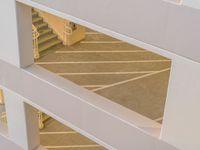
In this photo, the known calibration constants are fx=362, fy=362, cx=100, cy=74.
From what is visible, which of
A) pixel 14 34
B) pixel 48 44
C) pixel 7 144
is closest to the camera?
pixel 14 34

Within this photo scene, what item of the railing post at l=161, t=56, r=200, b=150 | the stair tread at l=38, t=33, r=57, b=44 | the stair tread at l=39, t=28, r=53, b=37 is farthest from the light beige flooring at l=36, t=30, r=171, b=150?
the railing post at l=161, t=56, r=200, b=150

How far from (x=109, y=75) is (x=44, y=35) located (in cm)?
A: 278

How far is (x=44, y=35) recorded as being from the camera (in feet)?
40.0

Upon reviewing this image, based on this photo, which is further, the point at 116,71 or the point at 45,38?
the point at 45,38

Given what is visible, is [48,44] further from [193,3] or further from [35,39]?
[193,3]

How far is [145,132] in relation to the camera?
1.70 m

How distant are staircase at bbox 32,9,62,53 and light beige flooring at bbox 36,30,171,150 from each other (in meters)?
0.25

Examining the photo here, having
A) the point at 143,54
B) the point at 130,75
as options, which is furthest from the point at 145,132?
the point at 143,54

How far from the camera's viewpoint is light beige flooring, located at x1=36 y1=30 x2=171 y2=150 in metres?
9.29

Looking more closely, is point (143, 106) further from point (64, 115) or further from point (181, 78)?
point (181, 78)

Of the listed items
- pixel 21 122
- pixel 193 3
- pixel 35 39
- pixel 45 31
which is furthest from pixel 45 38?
pixel 193 3

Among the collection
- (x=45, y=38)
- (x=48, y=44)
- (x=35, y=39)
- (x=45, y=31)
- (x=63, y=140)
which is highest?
(x=35, y=39)

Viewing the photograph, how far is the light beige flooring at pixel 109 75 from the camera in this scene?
9.29 m

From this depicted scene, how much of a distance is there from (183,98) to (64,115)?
86 centimetres
